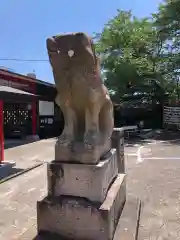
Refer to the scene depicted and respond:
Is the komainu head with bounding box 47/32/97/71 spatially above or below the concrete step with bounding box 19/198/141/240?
above

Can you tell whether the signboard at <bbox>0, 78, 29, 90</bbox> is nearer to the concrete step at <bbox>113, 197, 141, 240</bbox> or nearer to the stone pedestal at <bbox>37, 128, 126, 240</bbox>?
the concrete step at <bbox>113, 197, 141, 240</bbox>

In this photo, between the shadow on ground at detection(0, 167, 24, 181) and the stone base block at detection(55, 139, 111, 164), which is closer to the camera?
the stone base block at detection(55, 139, 111, 164)

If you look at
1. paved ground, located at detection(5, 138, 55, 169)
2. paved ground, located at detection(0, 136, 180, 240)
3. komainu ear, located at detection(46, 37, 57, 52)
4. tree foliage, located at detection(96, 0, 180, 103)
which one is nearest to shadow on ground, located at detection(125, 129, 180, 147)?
tree foliage, located at detection(96, 0, 180, 103)

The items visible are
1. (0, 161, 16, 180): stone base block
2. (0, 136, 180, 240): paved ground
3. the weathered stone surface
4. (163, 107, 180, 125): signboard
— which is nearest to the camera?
(0, 136, 180, 240): paved ground

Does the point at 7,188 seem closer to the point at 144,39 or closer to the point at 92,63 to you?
the point at 92,63

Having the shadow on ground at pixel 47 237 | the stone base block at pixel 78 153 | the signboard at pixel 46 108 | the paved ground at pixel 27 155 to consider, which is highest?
the signboard at pixel 46 108

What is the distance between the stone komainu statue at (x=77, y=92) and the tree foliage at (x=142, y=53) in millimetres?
13393

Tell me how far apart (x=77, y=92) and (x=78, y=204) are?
126 centimetres

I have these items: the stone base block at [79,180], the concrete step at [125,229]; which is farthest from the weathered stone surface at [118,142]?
the stone base block at [79,180]

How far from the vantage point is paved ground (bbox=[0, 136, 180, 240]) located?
403 cm

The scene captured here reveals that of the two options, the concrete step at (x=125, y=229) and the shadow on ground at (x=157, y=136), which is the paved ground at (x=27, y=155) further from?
the shadow on ground at (x=157, y=136)

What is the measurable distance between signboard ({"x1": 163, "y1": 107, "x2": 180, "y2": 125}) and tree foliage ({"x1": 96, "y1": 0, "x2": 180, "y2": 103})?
42.4 inches

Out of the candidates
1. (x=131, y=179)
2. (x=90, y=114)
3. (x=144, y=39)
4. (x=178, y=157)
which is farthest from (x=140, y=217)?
(x=144, y=39)

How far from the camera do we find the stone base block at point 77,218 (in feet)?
Result: 10.7
